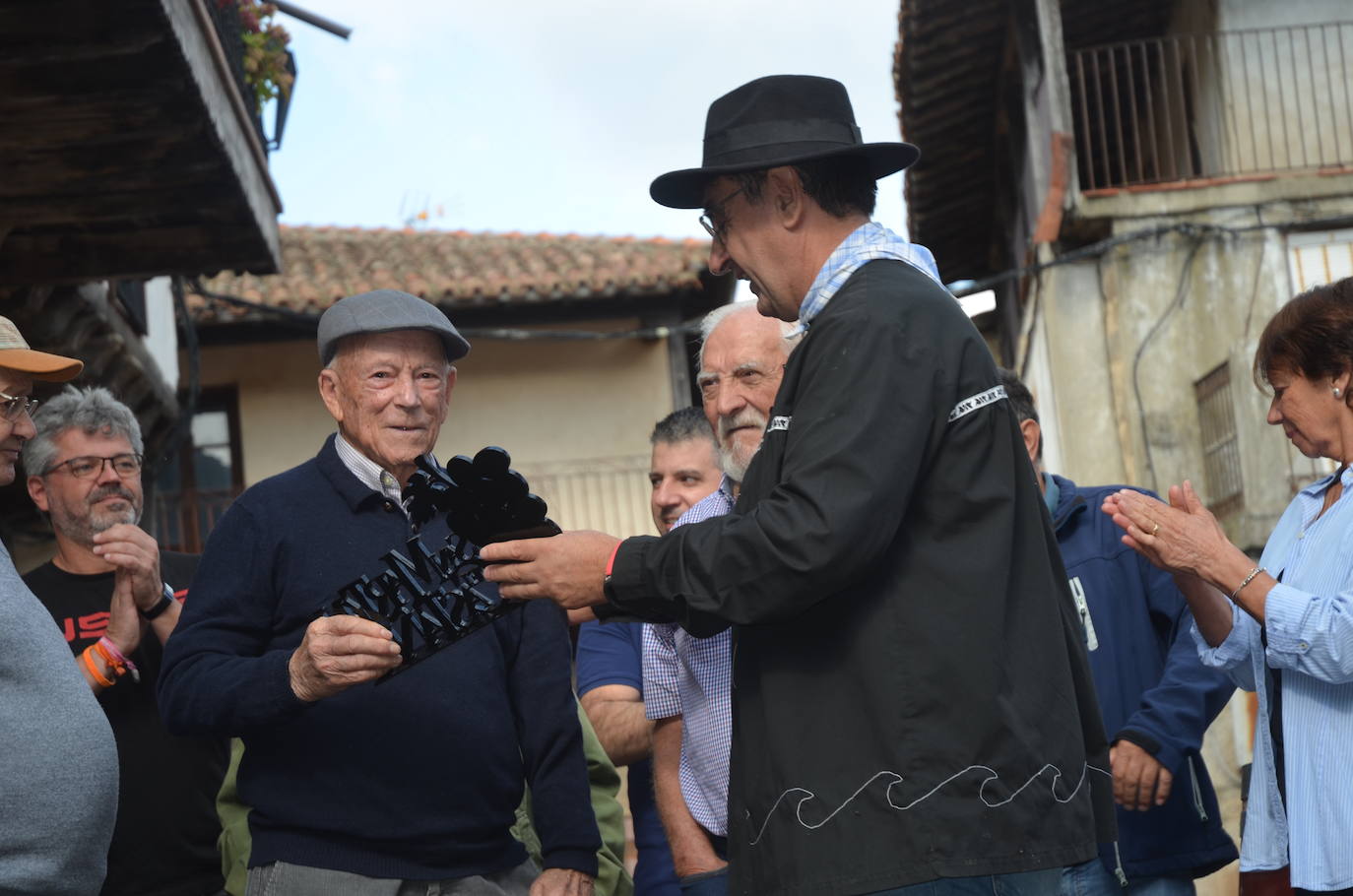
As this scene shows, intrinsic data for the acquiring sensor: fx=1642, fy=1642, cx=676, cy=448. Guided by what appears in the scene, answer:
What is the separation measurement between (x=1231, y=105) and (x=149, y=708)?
12.4 metres

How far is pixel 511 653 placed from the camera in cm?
368

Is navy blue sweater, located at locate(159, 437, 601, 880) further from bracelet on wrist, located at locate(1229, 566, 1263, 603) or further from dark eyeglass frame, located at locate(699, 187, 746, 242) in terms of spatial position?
bracelet on wrist, located at locate(1229, 566, 1263, 603)

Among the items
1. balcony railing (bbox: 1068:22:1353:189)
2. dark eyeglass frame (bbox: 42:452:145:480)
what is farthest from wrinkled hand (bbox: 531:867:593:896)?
balcony railing (bbox: 1068:22:1353:189)

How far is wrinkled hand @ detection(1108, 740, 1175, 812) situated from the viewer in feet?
13.1

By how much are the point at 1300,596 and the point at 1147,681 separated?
0.89 meters

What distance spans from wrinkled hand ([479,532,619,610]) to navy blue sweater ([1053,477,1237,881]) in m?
1.90

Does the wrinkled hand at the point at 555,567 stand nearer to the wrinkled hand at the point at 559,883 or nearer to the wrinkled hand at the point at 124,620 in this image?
the wrinkled hand at the point at 559,883

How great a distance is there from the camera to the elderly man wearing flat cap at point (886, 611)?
2418 millimetres

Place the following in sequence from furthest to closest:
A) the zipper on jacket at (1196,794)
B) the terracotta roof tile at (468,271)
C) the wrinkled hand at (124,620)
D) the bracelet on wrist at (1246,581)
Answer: the terracotta roof tile at (468,271), the wrinkled hand at (124,620), the zipper on jacket at (1196,794), the bracelet on wrist at (1246,581)

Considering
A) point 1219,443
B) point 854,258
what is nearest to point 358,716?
point 854,258

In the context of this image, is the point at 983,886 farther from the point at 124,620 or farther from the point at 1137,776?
the point at 124,620

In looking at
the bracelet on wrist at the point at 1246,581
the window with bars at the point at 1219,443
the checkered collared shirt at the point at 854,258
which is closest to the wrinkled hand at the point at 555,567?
the checkered collared shirt at the point at 854,258

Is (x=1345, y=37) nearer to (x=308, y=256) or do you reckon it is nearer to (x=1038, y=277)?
(x=1038, y=277)

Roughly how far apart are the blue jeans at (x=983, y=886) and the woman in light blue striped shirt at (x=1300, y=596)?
1.27 metres
